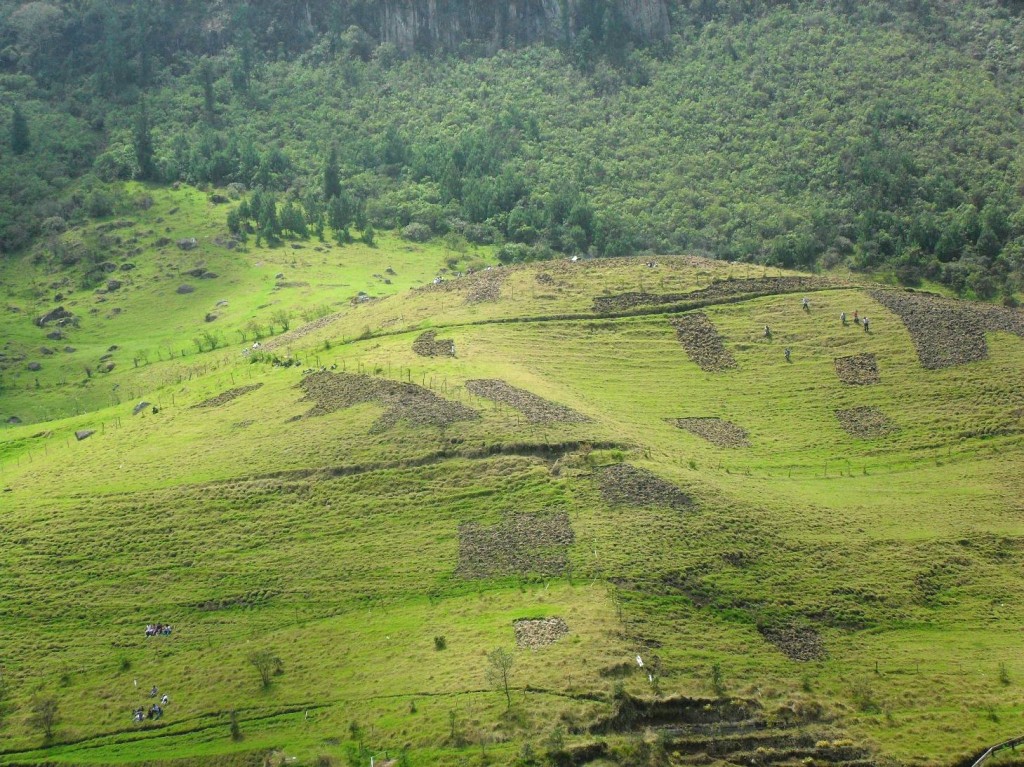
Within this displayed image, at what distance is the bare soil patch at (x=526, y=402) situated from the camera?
10506 centimetres

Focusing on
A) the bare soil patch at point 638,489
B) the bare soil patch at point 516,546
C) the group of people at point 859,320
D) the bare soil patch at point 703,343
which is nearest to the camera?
the bare soil patch at point 516,546

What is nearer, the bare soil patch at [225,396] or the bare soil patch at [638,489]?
the bare soil patch at [638,489]

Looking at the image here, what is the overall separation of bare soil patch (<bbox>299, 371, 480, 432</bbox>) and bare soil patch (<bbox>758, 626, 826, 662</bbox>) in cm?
3700

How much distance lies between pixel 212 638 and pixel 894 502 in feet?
197

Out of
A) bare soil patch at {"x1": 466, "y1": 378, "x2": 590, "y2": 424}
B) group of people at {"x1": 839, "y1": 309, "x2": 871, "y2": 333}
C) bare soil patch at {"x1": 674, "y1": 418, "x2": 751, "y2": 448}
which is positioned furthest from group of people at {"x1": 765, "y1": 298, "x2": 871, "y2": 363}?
bare soil patch at {"x1": 466, "y1": 378, "x2": 590, "y2": 424}

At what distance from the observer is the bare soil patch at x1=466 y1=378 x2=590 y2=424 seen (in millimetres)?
105062

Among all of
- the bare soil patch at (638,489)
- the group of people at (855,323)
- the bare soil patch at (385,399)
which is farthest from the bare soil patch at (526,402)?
the group of people at (855,323)

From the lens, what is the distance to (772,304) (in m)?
133

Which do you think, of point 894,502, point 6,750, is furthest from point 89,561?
point 894,502

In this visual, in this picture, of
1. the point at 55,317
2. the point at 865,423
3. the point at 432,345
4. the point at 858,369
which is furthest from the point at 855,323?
the point at 55,317

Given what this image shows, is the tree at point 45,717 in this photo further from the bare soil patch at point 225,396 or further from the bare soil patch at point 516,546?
the bare soil patch at point 225,396

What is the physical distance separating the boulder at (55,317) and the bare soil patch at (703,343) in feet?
357

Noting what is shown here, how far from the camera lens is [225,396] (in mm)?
120625

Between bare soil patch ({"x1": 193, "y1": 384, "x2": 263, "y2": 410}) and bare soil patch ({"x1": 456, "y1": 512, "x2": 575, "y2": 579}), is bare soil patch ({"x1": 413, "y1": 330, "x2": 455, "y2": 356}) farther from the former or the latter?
bare soil patch ({"x1": 456, "y1": 512, "x2": 575, "y2": 579})
